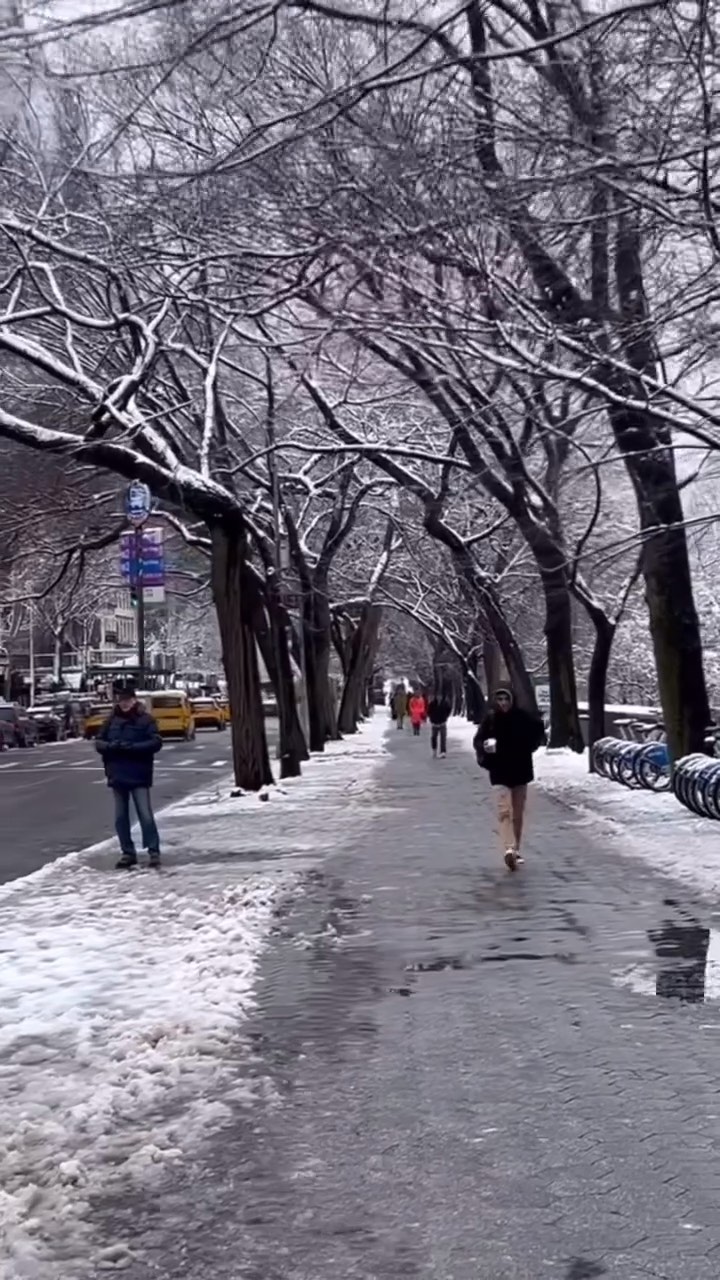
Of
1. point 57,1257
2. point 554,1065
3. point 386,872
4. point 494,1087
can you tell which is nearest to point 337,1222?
point 57,1257

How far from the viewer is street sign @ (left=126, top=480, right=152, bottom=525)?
2648 cm

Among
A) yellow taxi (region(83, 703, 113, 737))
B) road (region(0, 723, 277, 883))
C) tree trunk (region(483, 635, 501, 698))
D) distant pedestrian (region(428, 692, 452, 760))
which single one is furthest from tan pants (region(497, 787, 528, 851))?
yellow taxi (region(83, 703, 113, 737))

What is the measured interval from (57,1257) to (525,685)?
3252 centimetres

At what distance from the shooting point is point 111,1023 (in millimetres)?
8430

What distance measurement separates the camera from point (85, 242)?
18.9m

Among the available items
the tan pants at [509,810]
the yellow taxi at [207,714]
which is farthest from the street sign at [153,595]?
the yellow taxi at [207,714]

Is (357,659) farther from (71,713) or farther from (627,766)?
(627,766)

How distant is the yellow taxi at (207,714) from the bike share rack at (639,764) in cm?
5099

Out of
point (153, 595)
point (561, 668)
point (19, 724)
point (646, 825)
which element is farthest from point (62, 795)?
point (19, 724)

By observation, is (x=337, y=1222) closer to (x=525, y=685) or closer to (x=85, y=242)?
(x=85, y=242)

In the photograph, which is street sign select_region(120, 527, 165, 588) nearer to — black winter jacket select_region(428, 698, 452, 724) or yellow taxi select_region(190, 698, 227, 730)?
black winter jacket select_region(428, 698, 452, 724)

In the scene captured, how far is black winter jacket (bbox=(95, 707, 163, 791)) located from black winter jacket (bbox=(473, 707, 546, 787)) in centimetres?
314

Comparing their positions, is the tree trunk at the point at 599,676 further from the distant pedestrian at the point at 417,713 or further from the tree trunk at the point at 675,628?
the distant pedestrian at the point at 417,713

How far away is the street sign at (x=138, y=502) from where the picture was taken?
26484 millimetres
